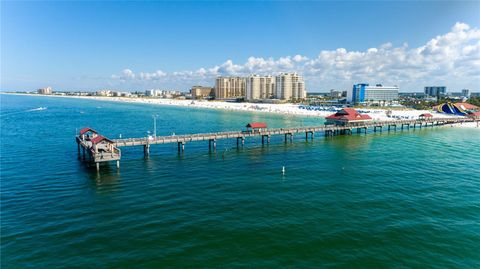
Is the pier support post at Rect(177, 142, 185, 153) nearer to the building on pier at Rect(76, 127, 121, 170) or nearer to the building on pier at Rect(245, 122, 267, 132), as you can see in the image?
the building on pier at Rect(76, 127, 121, 170)

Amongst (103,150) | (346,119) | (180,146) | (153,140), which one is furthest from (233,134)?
(346,119)

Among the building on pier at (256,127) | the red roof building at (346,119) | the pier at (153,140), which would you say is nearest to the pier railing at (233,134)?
the pier at (153,140)

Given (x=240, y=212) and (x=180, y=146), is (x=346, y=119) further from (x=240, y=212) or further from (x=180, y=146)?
(x=240, y=212)

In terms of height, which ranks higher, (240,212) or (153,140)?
(153,140)

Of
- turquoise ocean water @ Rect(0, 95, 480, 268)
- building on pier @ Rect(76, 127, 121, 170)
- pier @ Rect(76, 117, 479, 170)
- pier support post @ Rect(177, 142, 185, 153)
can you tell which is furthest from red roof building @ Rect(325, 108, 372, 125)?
building on pier @ Rect(76, 127, 121, 170)

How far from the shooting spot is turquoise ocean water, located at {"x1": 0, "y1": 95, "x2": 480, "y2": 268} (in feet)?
74.6

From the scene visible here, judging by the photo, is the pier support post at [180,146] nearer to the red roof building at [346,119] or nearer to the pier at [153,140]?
the pier at [153,140]

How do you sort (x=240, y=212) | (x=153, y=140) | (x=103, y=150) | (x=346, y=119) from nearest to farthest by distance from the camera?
(x=240, y=212) → (x=103, y=150) → (x=153, y=140) → (x=346, y=119)

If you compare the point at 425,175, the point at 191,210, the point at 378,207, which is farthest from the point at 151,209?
the point at 425,175

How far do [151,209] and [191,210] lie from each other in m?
4.07

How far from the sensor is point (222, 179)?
1619 inches

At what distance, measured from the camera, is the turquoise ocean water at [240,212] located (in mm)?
22750

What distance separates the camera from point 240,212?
30156 millimetres

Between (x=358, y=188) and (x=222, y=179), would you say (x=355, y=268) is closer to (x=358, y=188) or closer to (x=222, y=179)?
(x=358, y=188)
